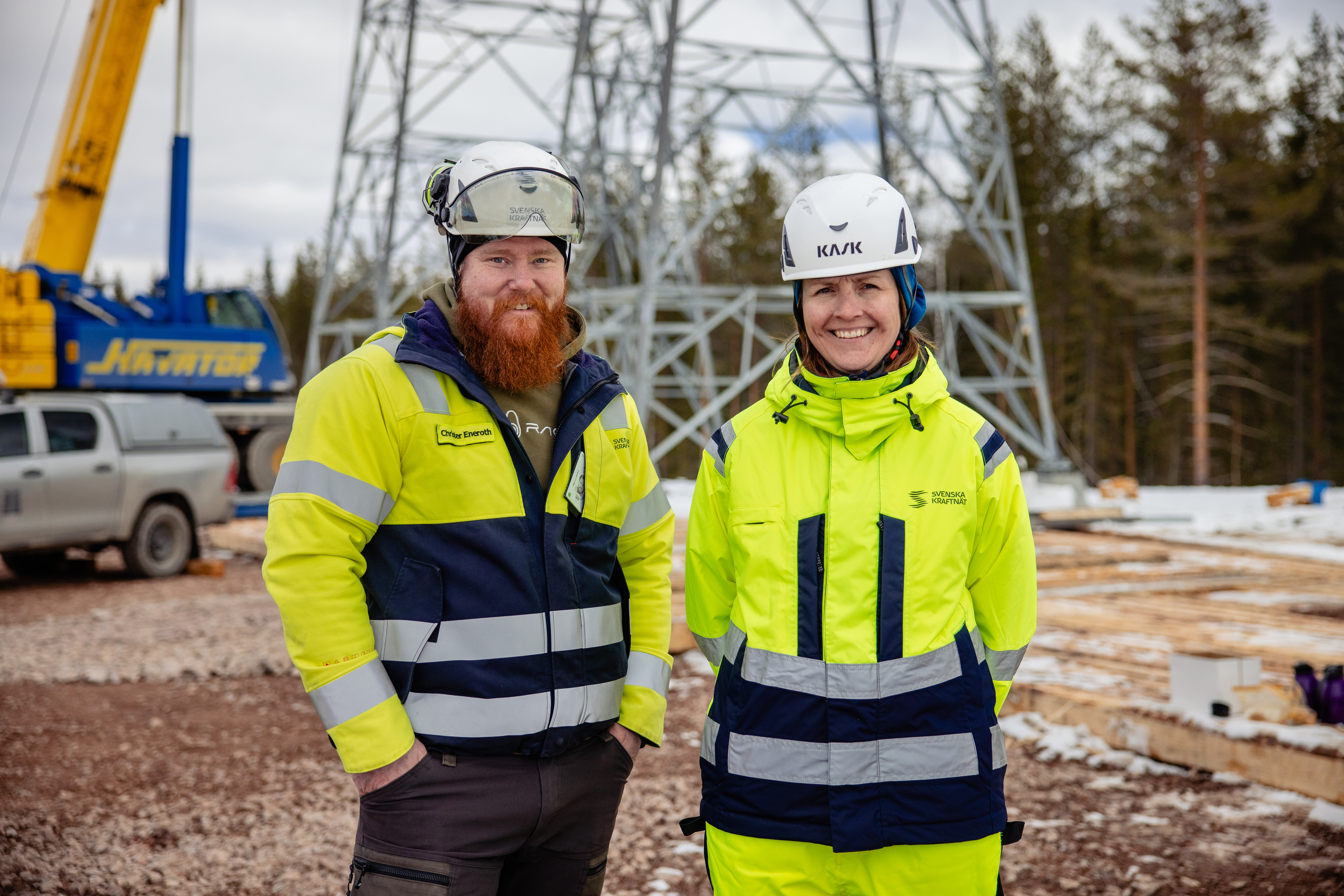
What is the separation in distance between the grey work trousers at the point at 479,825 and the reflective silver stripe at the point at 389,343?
0.87m

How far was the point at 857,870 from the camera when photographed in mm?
2172

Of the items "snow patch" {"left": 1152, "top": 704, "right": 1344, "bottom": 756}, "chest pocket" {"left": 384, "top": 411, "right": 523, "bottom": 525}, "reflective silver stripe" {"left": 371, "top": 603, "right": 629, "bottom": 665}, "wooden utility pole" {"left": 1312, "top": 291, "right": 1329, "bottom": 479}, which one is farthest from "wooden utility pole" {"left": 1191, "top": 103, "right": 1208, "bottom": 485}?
"chest pocket" {"left": 384, "top": 411, "right": 523, "bottom": 525}

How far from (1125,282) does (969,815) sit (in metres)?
32.3

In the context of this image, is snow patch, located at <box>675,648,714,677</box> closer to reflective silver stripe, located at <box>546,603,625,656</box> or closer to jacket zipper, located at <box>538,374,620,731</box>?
reflective silver stripe, located at <box>546,603,625,656</box>

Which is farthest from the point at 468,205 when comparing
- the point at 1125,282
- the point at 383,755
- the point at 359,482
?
the point at 1125,282

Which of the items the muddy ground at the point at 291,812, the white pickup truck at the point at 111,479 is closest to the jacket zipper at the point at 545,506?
the muddy ground at the point at 291,812

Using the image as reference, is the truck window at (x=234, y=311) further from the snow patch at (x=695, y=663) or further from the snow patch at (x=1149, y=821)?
the snow patch at (x=1149, y=821)

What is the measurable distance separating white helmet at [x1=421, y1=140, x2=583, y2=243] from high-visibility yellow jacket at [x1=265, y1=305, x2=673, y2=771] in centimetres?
23

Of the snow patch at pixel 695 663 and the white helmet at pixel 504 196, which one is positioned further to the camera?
the snow patch at pixel 695 663

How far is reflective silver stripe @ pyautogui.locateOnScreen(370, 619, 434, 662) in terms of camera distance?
85.7 inches

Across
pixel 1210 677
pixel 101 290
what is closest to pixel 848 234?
pixel 1210 677

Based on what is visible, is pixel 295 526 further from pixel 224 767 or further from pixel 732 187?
pixel 732 187

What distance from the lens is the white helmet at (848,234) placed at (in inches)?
95.1

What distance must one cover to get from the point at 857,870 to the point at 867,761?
225 mm
